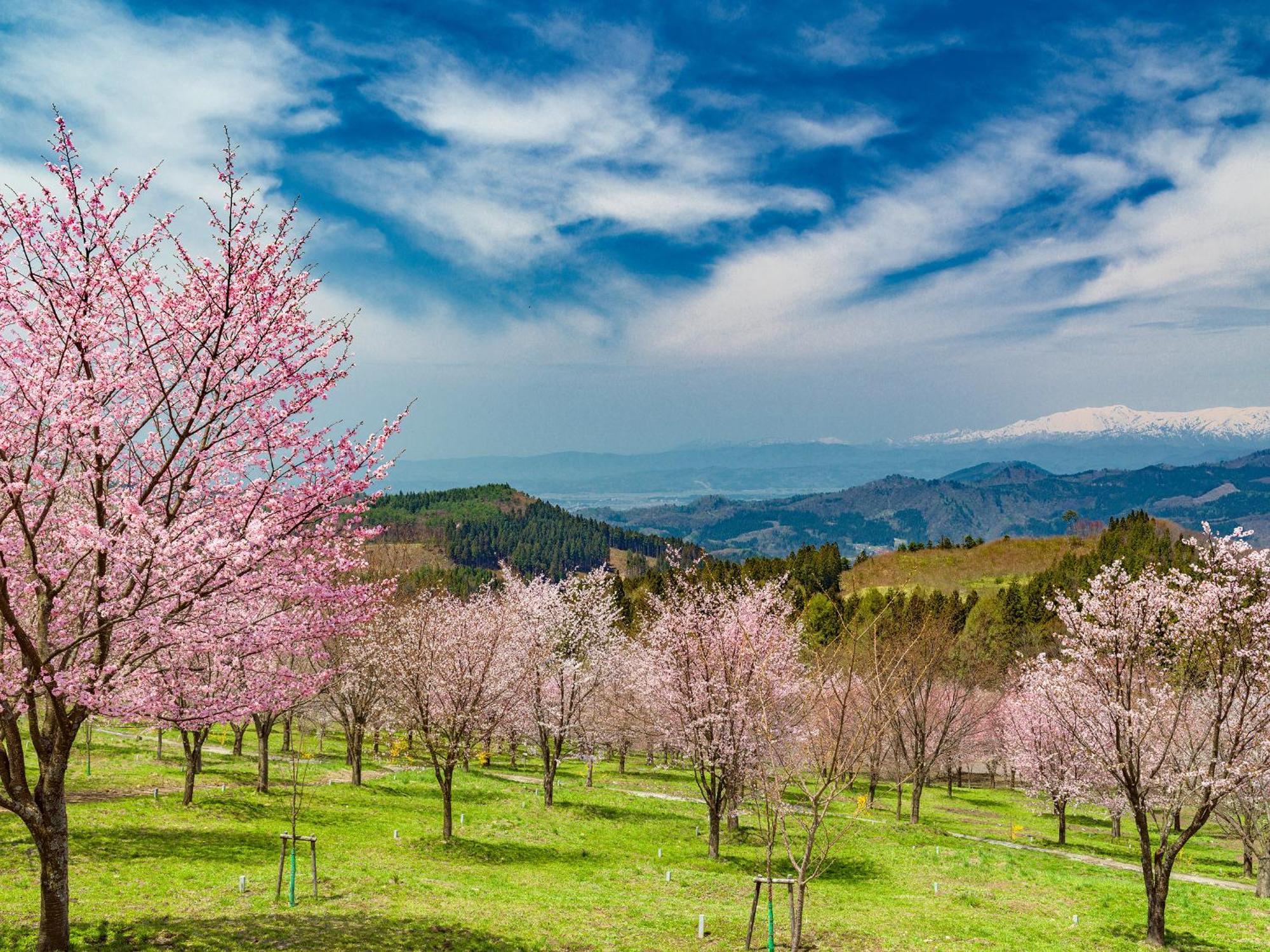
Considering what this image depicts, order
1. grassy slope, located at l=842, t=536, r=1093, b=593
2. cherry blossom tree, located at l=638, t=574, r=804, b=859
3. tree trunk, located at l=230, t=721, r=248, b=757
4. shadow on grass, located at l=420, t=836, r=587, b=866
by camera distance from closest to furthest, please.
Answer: shadow on grass, located at l=420, t=836, r=587, b=866 < cherry blossom tree, located at l=638, t=574, r=804, b=859 < tree trunk, located at l=230, t=721, r=248, b=757 < grassy slope, located at l=842, t=536, r=1093, b=593

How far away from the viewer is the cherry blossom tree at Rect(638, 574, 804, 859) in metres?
24.7

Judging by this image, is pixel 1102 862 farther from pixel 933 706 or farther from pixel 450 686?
pixel 450 686

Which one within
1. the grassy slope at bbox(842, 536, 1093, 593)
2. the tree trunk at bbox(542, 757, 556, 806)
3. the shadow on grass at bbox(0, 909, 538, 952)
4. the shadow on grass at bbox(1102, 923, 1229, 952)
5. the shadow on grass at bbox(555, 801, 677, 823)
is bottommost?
the shadow on grass at bbox(555, 801, 677, 823)

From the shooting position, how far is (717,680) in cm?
2517

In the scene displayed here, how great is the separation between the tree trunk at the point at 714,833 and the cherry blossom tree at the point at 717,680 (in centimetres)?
3

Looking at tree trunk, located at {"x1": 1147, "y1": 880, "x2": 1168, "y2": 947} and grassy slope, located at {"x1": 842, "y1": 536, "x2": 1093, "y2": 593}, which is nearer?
tree trunk, located at {"x1": 1147, "y1": 880, "x2": 1168, "y2": 947}

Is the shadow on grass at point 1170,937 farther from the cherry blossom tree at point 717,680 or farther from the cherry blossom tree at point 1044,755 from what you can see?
the cherry blossom tree at point 1044,755

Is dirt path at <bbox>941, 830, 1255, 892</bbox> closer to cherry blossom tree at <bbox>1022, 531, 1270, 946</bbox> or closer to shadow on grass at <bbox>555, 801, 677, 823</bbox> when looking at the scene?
cherry blossom tree at <bbox>1022, 531, 1270, 946</bbox>

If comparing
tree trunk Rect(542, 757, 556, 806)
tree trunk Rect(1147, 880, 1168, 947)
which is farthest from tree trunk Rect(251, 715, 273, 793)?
tree trunk Rect(1147, 880, 1168, 947)

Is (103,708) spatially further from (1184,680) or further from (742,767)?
A: (1184,680)

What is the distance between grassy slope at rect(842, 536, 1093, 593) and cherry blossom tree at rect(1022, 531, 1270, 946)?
13290 centimetres

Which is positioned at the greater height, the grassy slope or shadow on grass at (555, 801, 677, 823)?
the grassy slope

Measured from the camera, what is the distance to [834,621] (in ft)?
326

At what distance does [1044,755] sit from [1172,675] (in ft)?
89.2
